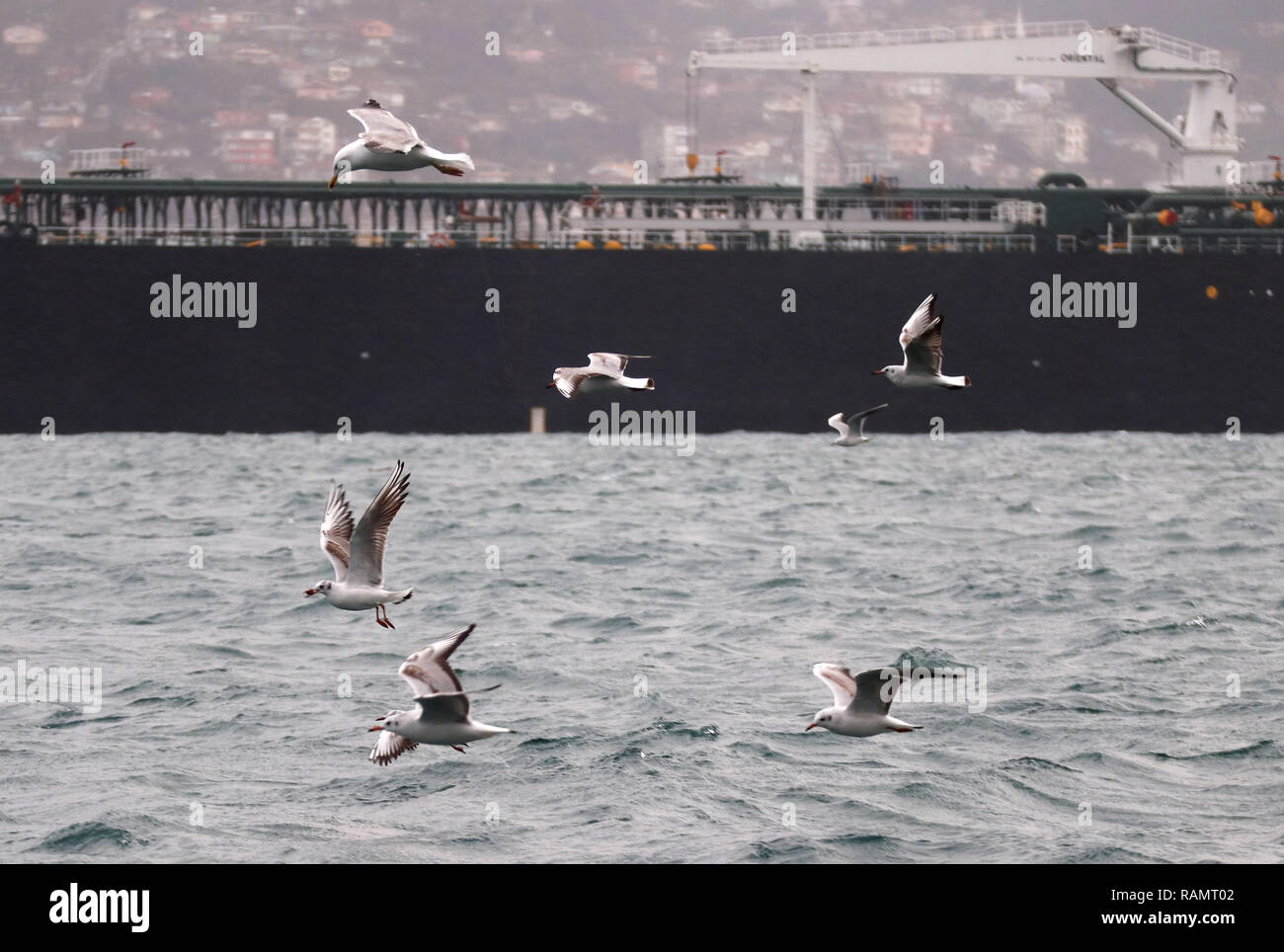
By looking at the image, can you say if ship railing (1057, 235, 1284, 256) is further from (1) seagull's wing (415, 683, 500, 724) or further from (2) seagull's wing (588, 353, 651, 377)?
(1) seagull's wing (415, 683, 500, 724)

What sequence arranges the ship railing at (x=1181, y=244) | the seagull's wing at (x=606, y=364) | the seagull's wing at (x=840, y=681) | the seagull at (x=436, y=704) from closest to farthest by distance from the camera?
the seagull at (x=436, y=704) → the seagull's wing at (x=840, y=681) → the seagull's wing at (x=606, y=364) → the ship railing at (x=1181, y=244)

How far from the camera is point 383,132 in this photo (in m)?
11.8

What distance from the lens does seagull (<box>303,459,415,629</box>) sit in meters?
11.6

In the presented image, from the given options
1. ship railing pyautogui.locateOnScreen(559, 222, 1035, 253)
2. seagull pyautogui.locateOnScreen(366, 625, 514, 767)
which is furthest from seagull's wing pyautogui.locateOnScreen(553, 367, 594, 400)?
ship railing pyautogui.locateOnScreen(559, 222, 1035, 253)

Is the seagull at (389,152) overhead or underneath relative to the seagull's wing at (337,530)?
overhead

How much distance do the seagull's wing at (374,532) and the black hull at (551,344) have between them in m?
39.9

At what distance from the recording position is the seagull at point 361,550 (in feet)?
38.2

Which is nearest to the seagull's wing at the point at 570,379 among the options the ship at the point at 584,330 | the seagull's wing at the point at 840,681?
the seagull's wing at the point at 840,681

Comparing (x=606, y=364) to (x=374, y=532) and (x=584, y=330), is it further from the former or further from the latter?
(x=584, y=330)

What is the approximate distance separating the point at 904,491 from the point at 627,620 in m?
17.8

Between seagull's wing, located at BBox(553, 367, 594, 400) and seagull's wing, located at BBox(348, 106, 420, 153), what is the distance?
241cm

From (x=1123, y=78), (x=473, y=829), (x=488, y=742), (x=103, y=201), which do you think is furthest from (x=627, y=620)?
(x=1123, y=78)

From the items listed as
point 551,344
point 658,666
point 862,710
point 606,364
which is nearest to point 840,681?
point 862,710

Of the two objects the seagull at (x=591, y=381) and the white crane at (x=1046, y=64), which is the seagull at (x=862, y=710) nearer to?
the seagull at (x=591, y=381)
